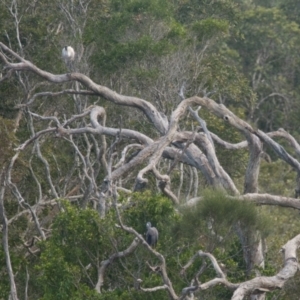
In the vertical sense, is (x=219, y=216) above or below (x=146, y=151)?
above

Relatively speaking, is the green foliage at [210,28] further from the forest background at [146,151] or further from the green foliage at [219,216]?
the green foliage at [219,216]

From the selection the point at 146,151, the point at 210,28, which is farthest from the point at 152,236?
the point at 210,28

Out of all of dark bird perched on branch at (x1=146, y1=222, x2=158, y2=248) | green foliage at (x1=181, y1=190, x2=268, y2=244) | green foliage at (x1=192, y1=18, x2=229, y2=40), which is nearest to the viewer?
green foliage at (x1=181, y1=190, x2=268, y2=244)

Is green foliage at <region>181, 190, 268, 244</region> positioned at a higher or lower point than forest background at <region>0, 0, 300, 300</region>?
higher

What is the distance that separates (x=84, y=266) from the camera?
1121 cm

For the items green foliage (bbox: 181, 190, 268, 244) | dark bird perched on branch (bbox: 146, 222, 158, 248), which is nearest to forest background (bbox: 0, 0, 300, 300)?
green foliage (bbox: 181, 190, 268, 244)

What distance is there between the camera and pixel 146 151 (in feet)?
37.0

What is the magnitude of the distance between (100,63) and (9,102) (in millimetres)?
1912

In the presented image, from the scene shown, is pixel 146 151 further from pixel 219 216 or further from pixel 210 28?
pixel 210 28

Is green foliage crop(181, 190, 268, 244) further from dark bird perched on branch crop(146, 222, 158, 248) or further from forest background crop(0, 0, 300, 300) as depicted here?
dark bird perched on branch crop(146, 222, 158, 248)

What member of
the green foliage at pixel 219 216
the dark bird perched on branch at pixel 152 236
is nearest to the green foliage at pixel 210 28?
the dark bird perched on branch at pixel 152 236

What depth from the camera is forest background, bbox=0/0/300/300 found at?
34.5 feet

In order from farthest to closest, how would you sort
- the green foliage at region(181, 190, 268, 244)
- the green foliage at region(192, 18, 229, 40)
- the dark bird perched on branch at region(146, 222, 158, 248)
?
the green foliage at region(192, 18, 229, 40)
the dark bird perched on branch at region(146, 222, 158, 248)
the green foliage at region(181, 190, 268, 244)

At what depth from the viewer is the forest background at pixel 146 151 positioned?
34.5 feet
